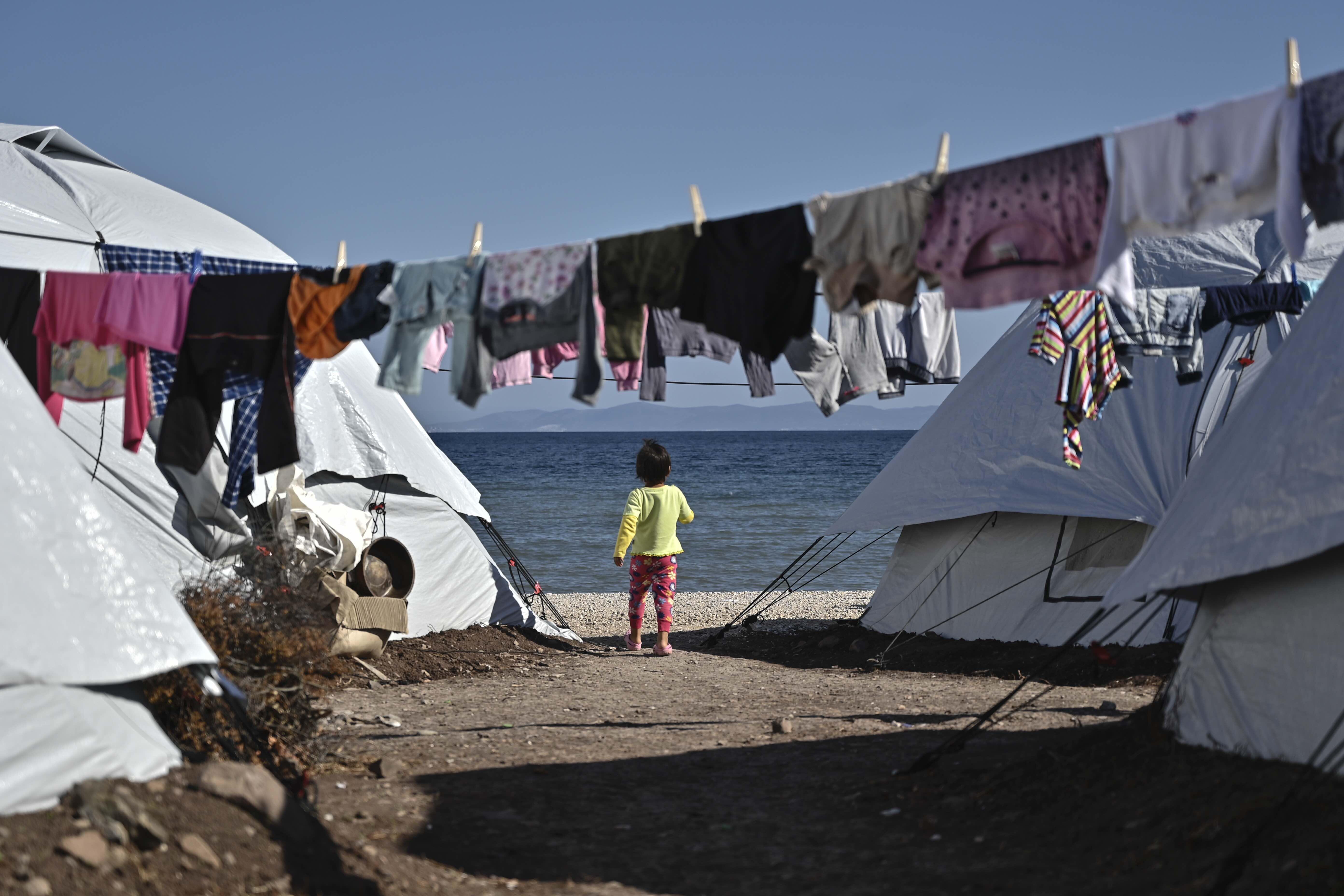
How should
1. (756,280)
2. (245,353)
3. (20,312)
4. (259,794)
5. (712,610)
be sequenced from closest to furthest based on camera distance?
(259,794)
(756,280)
(245,353)
(20,312)
(712,610)

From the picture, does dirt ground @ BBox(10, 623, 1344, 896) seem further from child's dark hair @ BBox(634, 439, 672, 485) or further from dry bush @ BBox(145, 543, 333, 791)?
child's dark hair @ BBox(634, 439, 672, 485)

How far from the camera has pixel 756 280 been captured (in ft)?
17.2

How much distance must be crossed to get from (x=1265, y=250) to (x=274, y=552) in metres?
8.55

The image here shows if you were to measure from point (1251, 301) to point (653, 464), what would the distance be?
205 inches

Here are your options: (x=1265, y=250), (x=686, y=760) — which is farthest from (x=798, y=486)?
(x=686, y=760)

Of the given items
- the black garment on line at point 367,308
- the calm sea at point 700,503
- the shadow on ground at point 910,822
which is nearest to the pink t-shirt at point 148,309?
the black garment on line at point 367,308

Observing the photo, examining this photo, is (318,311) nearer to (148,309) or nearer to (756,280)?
(148,309)

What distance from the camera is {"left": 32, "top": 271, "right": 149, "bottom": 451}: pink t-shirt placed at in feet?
20.8

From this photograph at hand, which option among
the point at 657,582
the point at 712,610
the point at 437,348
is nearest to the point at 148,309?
the point at 437,348

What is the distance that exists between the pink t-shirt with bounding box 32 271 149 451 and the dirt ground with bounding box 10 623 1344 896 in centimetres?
217

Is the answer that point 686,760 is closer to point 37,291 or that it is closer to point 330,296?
point 330,296

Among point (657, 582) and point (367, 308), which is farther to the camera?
point (657, 582)

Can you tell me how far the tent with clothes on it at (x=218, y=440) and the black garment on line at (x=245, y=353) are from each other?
0.79 m

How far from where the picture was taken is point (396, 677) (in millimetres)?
9125
